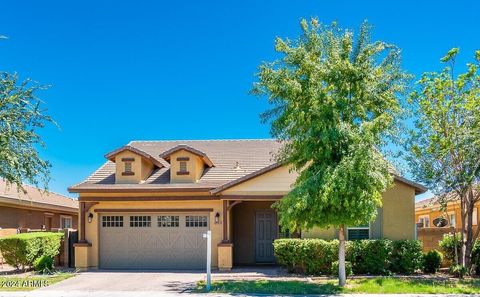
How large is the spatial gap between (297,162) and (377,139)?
8.09ft

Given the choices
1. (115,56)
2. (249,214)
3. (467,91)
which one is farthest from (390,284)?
(115,56)

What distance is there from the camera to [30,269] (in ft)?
65.2

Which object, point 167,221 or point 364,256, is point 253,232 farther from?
point 364,256

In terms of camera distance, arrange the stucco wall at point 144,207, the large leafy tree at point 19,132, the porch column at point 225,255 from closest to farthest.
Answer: the large leafy tree at point 19,132, the porch column at point 225,255, the stucco wall at point 144,207

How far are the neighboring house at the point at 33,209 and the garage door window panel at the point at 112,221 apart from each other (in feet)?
8.87

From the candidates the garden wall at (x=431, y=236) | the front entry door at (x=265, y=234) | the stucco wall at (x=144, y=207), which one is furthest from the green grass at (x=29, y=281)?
the garden wall at (x=431, y=236)

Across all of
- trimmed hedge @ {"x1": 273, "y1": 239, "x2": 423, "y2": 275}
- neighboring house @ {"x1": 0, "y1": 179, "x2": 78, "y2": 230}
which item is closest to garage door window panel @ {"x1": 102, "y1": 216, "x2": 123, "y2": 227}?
neighboring house @ {"x1": 0, "y1": 179, "x2": 78, "y2": 230}

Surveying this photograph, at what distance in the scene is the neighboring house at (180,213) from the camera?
1941cm

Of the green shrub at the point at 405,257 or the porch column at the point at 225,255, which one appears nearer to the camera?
the green shrub at the point at 405,257

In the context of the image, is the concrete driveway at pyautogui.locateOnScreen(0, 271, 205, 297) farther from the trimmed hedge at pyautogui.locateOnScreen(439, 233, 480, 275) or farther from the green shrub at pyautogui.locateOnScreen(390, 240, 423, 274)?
the trimmed hedge at pyautogui.locateOnScreen(439, 233, 480, 275)

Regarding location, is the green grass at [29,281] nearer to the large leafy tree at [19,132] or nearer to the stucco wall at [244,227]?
the large leafy tree at [19,132]

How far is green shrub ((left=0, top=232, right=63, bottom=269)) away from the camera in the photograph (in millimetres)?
19234

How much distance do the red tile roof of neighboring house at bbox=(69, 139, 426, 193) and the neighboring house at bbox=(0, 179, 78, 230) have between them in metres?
2.75

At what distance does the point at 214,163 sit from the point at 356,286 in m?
9.79
